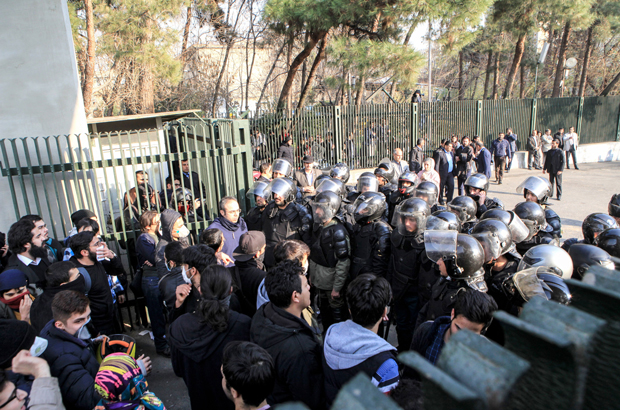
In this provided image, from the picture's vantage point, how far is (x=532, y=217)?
4746 mm

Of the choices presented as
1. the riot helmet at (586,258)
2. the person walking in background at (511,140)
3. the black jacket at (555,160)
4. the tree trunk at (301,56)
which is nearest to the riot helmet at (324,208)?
the riot helmet at (586,258)

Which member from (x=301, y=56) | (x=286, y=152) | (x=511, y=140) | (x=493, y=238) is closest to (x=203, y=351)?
(x=493, y=238)

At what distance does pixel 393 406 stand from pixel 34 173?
530 cm

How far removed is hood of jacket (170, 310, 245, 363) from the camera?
2492 millimetres

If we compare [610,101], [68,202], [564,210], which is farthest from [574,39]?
[68,202]

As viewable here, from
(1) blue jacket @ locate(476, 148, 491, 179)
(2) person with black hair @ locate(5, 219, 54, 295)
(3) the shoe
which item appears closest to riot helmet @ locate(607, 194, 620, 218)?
(3) the shoe

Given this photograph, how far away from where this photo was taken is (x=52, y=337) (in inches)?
95.6

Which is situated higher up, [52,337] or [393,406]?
[393,406]

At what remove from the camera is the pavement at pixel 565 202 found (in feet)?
13.3

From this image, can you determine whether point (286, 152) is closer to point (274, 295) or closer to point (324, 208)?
point (324, 208)

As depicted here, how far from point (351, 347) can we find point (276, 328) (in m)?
0.48

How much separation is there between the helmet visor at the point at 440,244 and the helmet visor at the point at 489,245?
0.32m

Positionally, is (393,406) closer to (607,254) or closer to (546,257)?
(546,257)

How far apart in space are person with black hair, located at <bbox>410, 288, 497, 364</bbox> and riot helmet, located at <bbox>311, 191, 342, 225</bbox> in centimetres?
243
